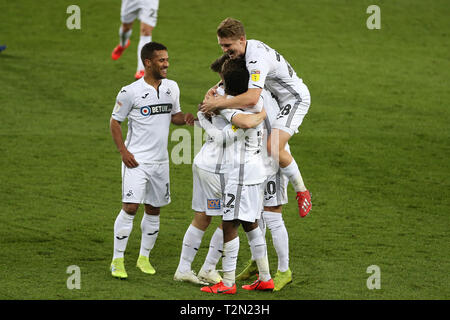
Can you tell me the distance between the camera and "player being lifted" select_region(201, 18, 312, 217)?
5.80m

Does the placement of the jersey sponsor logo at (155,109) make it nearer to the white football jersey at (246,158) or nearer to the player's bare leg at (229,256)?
the white football jersey at (246,158)

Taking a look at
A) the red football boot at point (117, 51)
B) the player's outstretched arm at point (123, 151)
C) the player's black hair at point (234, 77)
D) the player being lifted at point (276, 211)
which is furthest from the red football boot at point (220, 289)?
the red football boot at point (117, 51)

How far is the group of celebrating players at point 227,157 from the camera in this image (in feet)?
19.0

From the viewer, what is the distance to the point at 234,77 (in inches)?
229

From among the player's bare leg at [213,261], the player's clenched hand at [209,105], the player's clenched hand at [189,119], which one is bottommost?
the player's bare leg at [213,261]

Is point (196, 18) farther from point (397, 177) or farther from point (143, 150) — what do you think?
point (143, 150)

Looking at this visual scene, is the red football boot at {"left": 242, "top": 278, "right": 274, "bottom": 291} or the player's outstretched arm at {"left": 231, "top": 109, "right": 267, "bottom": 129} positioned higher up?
the player's outstretched arm at {"left": 231, "top": 109, "right": 267, "bottom": 129}

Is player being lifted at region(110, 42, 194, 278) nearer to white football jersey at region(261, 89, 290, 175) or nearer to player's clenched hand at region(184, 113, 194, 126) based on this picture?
player's clenched hand at region(184, 113, 194, 126)

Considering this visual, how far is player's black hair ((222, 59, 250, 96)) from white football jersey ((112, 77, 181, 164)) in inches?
31.5

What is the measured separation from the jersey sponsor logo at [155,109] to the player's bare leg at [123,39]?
24.7ft

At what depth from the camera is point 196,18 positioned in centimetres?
1738

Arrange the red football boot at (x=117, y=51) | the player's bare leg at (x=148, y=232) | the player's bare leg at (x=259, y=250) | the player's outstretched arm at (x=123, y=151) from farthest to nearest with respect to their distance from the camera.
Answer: the red football boot at (x=117, y=51) → the player's bare leg at (x=148, y=232) → the player's outstretched arm at (x=123, y=151) → the player's bare leg at (x=259, y=250)

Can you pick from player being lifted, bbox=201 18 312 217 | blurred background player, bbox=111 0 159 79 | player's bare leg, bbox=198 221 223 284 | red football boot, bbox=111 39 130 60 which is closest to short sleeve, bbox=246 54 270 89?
player being lifted, bbox=201 18 312 217

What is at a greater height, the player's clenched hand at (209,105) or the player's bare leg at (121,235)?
the player's clenched hand at (209,105)
